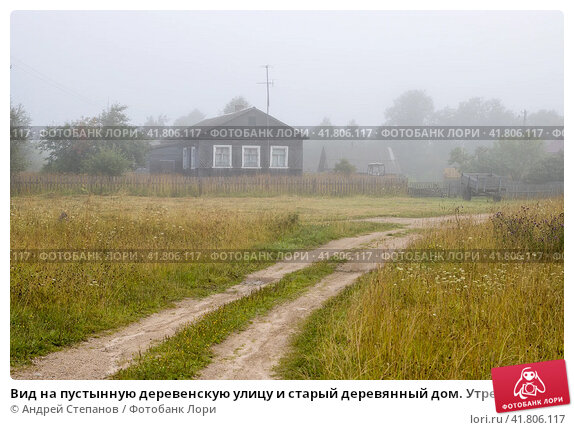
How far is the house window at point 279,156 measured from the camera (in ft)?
107

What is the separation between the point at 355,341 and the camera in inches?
252

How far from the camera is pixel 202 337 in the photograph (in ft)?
24.4

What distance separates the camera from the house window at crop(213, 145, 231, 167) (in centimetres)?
3334

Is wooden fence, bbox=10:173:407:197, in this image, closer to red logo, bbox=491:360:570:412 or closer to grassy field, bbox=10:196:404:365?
grassy field, bbox=10:196:404:365

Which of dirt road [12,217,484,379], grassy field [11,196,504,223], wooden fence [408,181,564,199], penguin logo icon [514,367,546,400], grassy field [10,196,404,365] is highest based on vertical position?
wooden fence [408,181,564,199]

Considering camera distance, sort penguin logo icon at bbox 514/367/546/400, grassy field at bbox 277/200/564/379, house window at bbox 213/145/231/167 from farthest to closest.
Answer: house window at bbox 213/145/231/167 → grassy field at bbox 277/200/564/379 → penguin logo icon at bbox 514/367/546/400

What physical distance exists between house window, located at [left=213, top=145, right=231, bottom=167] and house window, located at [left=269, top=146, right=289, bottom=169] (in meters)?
3.03

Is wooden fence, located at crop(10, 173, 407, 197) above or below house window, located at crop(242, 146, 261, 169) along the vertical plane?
below

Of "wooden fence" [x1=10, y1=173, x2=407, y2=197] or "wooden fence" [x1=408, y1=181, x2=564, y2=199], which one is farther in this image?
"wooden fence" [x1=10, y1=173, x2=407, y2=197]

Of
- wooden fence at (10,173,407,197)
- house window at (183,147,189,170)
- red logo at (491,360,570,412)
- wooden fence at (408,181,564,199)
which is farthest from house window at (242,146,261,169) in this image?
red logo at (491,360,570,412)

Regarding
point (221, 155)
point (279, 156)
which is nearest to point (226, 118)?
point (221, 155)

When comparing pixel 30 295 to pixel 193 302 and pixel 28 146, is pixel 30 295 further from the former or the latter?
pixel 28 146

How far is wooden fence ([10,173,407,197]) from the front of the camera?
20906 mm

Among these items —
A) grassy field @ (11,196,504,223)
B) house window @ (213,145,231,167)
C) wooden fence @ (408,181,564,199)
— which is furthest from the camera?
house window @ (213,145,231,167)
